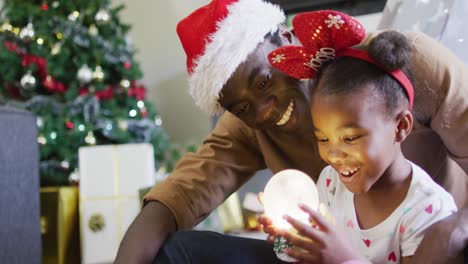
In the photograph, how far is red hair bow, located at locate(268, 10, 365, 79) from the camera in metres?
0.88

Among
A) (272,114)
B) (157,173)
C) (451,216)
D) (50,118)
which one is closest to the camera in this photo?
(451,216)

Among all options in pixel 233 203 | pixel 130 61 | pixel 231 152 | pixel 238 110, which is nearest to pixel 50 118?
pixel 130 61

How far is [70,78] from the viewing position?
256cm

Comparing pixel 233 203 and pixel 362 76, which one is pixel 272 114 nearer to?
pixel 362 76

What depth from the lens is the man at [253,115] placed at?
0.92 metres

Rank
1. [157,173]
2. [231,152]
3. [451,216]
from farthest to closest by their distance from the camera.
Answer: [157,173] → [231,152] → [451,216]

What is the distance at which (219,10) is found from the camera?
1070 millimetres

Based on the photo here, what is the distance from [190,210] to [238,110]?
0.23 meters

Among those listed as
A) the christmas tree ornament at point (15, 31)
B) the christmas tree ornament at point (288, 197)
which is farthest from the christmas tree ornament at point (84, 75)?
the christmas tree ornament at point (288, 197)

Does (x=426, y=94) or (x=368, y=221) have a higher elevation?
(x=426, y=94)

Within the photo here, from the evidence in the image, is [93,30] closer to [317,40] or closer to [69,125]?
[69,125]

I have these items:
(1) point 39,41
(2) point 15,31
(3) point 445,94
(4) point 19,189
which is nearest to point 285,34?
(3) point 445,94

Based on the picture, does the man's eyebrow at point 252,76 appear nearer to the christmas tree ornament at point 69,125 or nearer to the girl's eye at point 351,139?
the girl's eye at point 351,139

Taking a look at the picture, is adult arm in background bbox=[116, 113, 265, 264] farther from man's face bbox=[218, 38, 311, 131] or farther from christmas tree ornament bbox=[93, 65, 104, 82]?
christmas tree ornament bbox=[93, 65, 104, 82]
